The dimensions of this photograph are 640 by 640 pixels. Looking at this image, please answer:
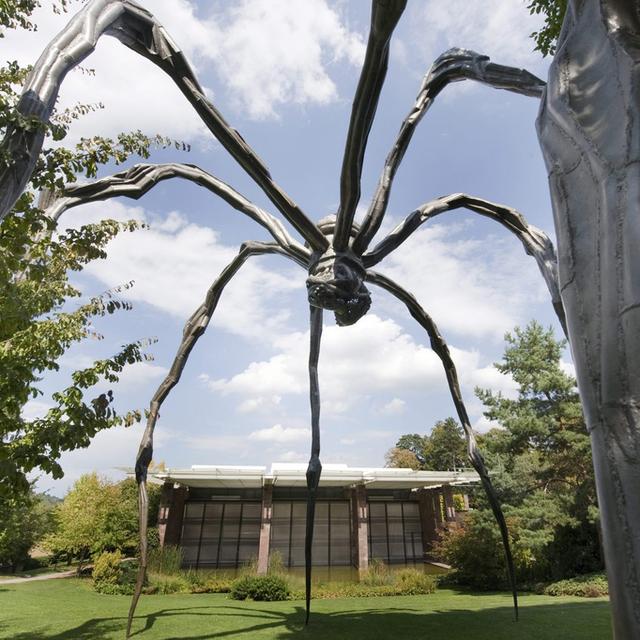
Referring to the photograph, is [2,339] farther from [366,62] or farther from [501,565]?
[501,565]

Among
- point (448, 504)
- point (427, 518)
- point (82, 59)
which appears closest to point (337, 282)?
point (82, 59)

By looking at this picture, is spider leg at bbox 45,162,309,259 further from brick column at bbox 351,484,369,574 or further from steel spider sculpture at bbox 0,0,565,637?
brick column at bbox 351,484,369,574

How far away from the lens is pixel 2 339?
227 inches

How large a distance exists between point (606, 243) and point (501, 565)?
20726mm

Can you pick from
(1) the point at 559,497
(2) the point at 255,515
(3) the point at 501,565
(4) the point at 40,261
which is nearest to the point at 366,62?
(4) the point at 40,261

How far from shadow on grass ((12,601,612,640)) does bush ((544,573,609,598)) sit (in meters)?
6.39

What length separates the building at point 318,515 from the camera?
73.0ft

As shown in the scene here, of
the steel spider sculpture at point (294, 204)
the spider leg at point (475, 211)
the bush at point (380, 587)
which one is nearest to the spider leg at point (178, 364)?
the steel spider sculpture at point (294, 204)

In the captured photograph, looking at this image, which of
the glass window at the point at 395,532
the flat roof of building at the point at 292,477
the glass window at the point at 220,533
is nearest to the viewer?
the flat roof of building at the point at 292,477

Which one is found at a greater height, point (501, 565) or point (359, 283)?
point (359, 283)

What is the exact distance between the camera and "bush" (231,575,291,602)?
14.9m

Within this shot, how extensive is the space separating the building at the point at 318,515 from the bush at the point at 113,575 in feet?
6.84

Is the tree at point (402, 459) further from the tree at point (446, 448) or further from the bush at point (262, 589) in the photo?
the bush at point (262, 589)

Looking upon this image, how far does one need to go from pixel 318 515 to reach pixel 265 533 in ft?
16.3
